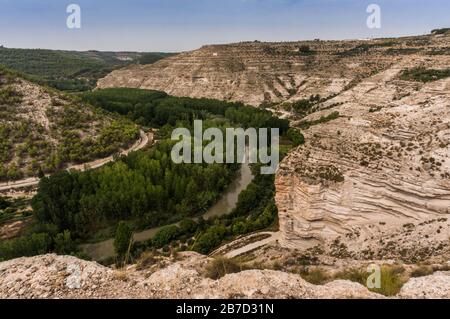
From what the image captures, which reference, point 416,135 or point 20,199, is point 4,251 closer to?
point 20,199

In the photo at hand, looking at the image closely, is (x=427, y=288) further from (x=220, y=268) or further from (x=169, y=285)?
(x=169, y=285)

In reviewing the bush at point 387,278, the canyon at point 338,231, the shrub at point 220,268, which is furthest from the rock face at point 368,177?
the shrub at point 220,268

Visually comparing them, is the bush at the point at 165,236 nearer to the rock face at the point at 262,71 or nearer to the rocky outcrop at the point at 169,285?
the rocky outcrop at the point at 169,285

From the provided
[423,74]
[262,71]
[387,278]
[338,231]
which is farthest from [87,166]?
[262,71]

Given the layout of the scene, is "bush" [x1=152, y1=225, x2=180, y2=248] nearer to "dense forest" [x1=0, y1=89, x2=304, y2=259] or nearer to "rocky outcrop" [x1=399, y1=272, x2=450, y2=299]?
"dense forest" [x1=0, y1=89, x2=304, y2=259]

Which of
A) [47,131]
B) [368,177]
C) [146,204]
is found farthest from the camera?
[47,131]
